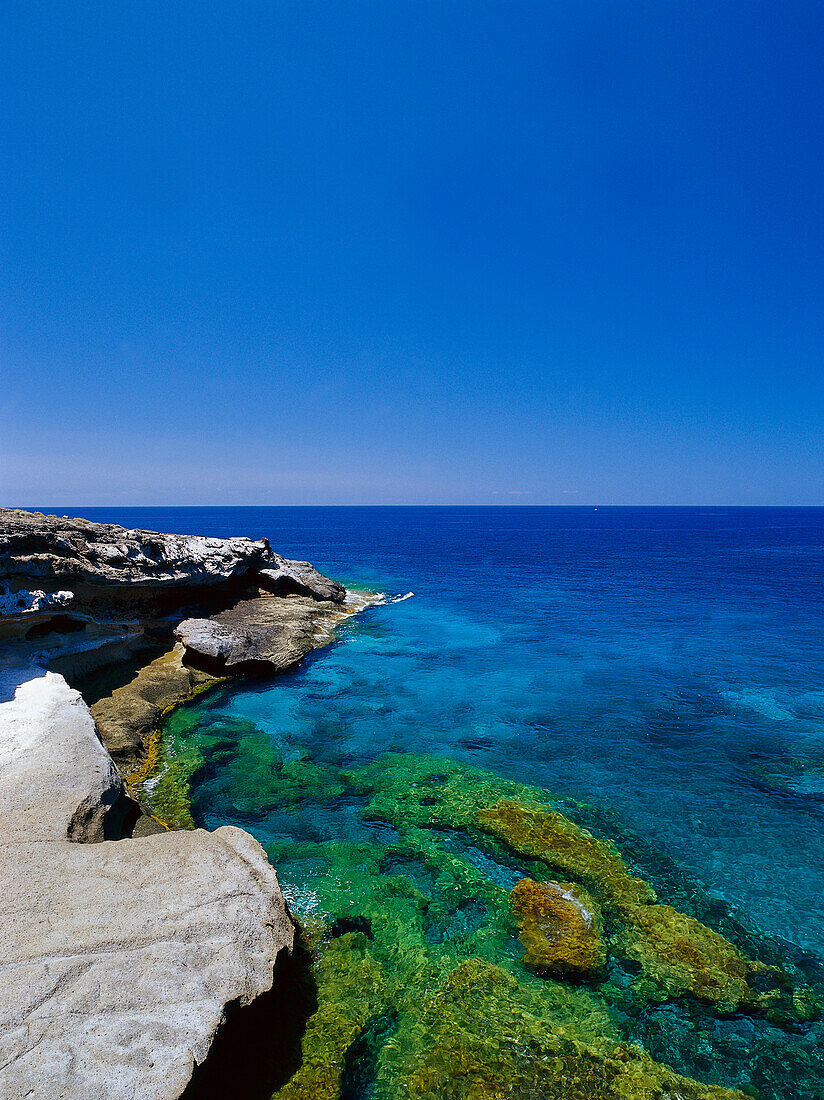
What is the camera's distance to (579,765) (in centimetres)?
1608

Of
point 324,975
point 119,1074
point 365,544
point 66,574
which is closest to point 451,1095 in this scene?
point 324,975

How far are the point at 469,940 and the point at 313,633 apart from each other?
834 inches

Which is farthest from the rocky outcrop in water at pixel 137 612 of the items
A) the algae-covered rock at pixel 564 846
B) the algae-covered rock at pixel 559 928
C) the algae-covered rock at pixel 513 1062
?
the algae-covered rock at pixel 559 928

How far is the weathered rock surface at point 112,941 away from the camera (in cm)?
551

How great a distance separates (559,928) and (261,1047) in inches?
209

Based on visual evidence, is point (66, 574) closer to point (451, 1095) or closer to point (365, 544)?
point (451, 1095)

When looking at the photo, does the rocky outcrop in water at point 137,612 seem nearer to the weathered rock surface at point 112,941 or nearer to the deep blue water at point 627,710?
the deep blue water at point 627,710

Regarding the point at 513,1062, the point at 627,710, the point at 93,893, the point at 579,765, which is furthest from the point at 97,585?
the point at 627,710

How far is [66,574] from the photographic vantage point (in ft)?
63.0

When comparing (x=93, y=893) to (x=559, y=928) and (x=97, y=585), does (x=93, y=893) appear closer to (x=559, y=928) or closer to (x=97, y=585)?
(x=559, y=928)

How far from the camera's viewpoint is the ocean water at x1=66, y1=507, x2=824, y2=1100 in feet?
27.3

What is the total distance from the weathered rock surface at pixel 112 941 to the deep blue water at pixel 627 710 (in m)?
4.29

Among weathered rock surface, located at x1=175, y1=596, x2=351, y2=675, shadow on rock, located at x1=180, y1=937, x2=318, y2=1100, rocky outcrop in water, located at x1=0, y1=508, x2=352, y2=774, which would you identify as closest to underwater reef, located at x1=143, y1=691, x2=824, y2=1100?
shadow on rock, located at x1=180, y1=937, x2=318, y2=1100

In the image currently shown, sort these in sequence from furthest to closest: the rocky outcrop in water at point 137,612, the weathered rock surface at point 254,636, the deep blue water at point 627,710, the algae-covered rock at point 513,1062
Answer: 1. the weathered rock surface at point 254,636
2. the rocky outcrop in water at point 137,612
3. the deep blue water at point 627,710
4. the algae-covered rock at point 513,1062
